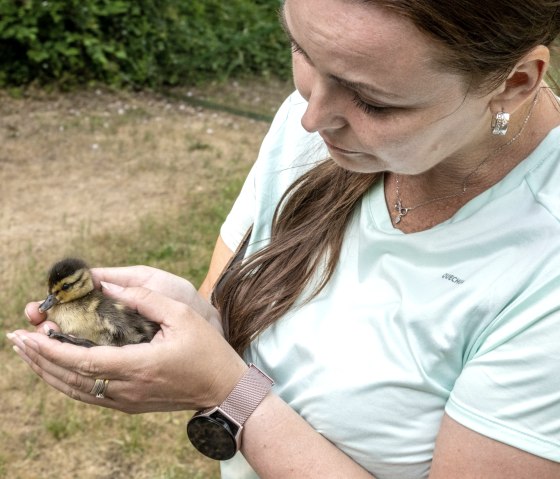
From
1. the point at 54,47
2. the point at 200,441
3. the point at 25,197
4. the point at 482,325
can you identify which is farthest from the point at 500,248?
the point at 54,47

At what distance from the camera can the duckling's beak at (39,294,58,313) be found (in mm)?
2469

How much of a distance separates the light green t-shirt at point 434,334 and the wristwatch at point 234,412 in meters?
0.07

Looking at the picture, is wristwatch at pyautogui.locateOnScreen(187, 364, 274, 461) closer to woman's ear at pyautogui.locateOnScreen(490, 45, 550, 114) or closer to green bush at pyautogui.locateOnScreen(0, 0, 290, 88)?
woman's ear at pyautogui.locateOnScreen(490, 45, 550, 114)

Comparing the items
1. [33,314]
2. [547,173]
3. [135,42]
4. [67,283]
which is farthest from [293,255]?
[135,42]

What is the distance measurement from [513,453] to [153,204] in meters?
4.28

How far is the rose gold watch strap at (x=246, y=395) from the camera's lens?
185 centimetres

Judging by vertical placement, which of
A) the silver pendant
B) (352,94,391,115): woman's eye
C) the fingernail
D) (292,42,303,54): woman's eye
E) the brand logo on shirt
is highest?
(292,42,303,54): woman's eye

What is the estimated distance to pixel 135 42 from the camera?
7.19 metres

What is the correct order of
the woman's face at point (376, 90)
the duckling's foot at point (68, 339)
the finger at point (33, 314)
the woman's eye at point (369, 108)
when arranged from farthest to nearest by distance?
the finger at point (33, 314) → the duckling's foot at point (68, 339) → the woman's eye at point (369, 108) → the woman's face at point (376, 90)

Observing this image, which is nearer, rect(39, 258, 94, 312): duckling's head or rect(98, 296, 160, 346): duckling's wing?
rect(98, 296, 160, 346): duckling's wing

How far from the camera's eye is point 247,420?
6.07 feet

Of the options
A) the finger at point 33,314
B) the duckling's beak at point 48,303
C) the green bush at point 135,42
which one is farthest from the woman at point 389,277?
the green bush at point 135,42

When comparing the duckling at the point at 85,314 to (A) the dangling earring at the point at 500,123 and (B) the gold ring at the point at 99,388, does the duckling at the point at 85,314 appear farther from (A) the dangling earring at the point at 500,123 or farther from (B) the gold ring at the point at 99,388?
(A) the dangling earring at the point at 500,123

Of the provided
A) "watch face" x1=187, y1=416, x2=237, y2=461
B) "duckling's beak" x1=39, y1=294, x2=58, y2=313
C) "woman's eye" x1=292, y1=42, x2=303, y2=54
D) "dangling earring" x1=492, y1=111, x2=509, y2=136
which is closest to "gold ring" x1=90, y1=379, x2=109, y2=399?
"watch face" x1=187, y1=416, x2=237, y2=461
